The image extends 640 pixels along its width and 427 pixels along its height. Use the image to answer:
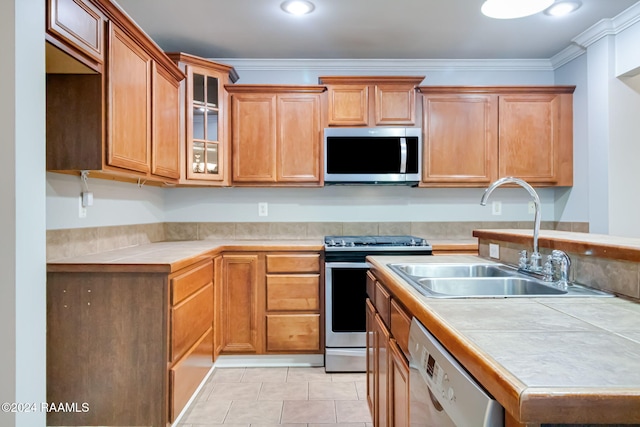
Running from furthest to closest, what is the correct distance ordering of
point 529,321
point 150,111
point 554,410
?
point 150,111
point 529,321
point 554,410

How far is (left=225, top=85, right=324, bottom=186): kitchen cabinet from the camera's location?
306cm

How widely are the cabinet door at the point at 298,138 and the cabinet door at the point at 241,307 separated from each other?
2.54ft

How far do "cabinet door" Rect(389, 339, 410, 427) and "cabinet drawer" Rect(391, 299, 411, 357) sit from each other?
36 millimetres

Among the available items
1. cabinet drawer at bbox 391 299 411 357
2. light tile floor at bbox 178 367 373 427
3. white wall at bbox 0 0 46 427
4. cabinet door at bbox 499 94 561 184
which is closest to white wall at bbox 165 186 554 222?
cabinet door at bbox 499 94 561 184

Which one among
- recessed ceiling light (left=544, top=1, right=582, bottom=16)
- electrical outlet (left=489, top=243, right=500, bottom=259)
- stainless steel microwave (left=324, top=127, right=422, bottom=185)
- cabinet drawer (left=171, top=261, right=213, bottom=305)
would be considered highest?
recessed ceiling light (left=544, top=1, right=582, bottom=16)

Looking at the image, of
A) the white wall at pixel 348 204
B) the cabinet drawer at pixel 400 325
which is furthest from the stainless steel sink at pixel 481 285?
the white wall at pixel 348 204

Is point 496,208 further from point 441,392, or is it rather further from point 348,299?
point 441,392

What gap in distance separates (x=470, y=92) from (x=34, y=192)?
9.91 feet

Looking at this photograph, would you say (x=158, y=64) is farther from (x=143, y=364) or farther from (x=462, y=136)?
(x=462, y=136)

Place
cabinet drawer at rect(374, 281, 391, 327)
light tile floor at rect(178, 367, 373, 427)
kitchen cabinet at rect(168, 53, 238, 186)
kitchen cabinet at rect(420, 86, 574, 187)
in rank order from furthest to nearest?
kitchen cabinet at rect(420, 86, 574, 187) → kitchen cabinet at rect(168, 53, 238, 186) → light tile floor at rect(178, 367, 373, 427) → cabinet drawer at rect(374, 281, 391, 327)

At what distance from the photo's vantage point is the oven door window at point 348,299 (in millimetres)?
2736

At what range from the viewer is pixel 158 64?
2.40m

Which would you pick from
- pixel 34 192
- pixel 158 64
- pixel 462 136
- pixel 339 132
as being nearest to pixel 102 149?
pixel 34 192

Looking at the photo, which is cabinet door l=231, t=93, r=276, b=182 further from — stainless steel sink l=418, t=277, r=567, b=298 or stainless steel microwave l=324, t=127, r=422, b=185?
stainless steel sink l=418, t=277, r=567, b=298
